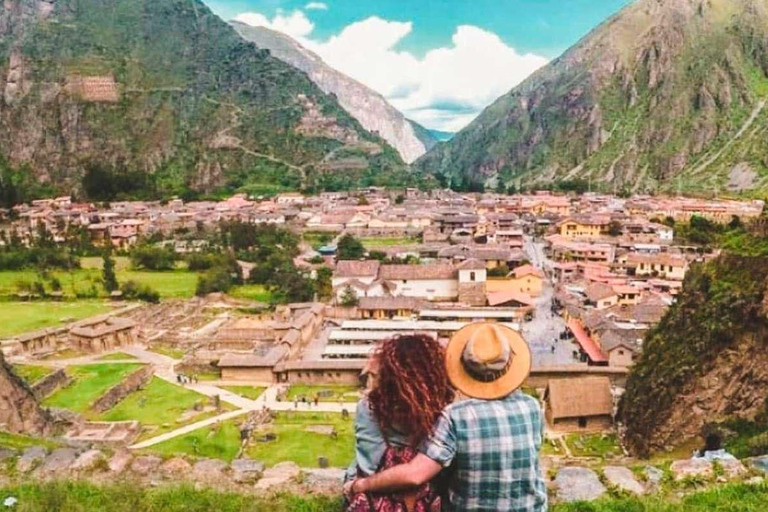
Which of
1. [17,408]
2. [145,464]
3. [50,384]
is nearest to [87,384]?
[50,384]

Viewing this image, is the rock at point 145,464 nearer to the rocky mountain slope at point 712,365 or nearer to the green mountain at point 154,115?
the rocky mountain slope at point 712,365

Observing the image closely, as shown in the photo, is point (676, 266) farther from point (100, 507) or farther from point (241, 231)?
point (100, 507)

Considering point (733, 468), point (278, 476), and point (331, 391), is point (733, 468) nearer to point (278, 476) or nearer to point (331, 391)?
point (278, 476)

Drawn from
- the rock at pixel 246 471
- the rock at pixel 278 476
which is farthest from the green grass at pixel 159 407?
the rock at pixel 278 476

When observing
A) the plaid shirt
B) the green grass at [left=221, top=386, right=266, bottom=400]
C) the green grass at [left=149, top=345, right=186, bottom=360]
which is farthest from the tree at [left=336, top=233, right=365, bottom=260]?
the plaid shirt

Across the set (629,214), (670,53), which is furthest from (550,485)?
(670,53)
